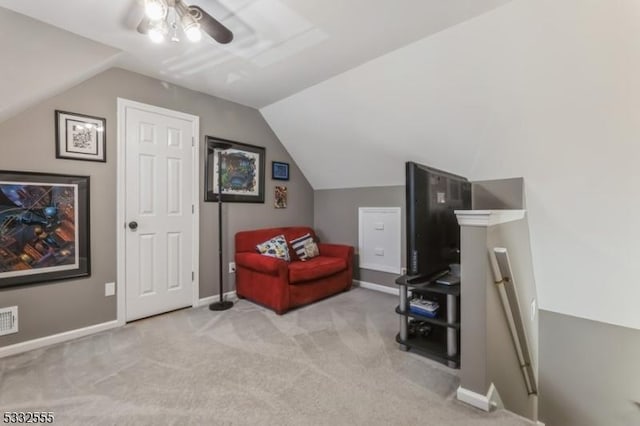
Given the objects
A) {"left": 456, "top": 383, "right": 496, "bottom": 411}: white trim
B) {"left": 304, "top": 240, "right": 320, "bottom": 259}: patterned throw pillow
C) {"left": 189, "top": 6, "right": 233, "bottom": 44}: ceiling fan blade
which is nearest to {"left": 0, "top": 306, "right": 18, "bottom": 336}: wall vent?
{"left": 189, "top": 6, "right": 233, "bottom": 44}: ceiling fan blade

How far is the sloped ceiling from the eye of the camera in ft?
6.31

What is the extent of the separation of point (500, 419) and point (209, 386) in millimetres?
1713

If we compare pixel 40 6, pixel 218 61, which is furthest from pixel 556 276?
pixel 40 6

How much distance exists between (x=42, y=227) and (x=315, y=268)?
8.05 ft

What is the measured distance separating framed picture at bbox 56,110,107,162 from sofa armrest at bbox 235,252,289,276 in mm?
1661

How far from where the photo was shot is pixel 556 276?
2.71m

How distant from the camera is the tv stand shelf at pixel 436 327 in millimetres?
2041

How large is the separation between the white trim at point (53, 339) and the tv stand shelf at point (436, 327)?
2.63 m

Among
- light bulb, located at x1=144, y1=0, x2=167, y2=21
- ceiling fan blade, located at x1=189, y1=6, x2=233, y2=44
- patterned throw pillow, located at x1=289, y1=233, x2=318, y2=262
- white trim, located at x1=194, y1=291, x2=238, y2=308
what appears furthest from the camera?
patterned throw pillow, located at x1=289, y1=233, x2=318, y2=262

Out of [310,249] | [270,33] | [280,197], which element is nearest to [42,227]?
[270,33]

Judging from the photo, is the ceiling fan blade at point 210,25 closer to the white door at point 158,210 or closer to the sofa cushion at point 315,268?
the white door at point 158,210

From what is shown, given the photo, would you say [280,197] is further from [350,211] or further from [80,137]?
[80,137]

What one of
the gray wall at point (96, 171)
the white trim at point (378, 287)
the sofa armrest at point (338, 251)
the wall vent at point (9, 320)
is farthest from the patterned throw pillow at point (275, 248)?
the wall vent at point (9, 320)

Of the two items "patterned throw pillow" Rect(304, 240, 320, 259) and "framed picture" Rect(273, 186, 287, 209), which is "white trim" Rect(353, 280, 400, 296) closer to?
"patterned throw pillow" Rect(304, 240, 320, 259)
